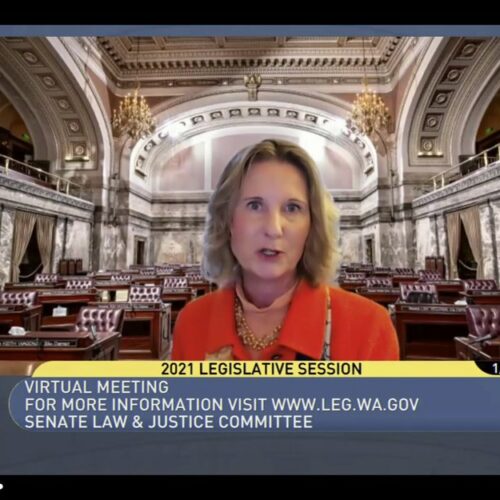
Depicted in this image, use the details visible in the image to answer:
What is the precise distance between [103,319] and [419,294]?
176 inches

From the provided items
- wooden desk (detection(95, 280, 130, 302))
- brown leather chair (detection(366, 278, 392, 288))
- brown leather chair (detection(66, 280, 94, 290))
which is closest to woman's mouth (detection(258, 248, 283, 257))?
brown leather chair (detection(366, 278, 392, 288))

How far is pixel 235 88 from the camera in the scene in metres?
12.7

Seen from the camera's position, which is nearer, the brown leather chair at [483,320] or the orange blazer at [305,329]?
the orange blazer at [305,329]

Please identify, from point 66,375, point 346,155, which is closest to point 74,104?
point 346,155

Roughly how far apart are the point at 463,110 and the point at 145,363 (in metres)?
14.6

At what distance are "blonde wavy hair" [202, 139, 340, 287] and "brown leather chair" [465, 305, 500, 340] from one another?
2.58m

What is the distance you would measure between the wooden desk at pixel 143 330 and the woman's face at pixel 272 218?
3.27 metres

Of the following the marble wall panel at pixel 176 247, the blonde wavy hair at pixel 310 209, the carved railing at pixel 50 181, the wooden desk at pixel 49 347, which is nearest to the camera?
the blonde wavy hair at pixel 310 209

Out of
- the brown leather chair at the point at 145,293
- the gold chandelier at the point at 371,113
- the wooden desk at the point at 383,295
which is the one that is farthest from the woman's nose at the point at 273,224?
the gold chandelier at the point at 371,113

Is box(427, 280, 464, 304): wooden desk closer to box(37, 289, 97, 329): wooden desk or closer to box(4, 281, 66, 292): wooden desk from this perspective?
box(37, 289, 97, 329): wooden desk

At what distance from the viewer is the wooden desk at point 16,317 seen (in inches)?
182

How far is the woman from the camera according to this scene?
1.83 m

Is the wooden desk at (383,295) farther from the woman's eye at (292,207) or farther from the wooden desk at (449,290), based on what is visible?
the woman's eye at (292,207)

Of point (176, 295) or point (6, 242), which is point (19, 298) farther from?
point (6, 242)
